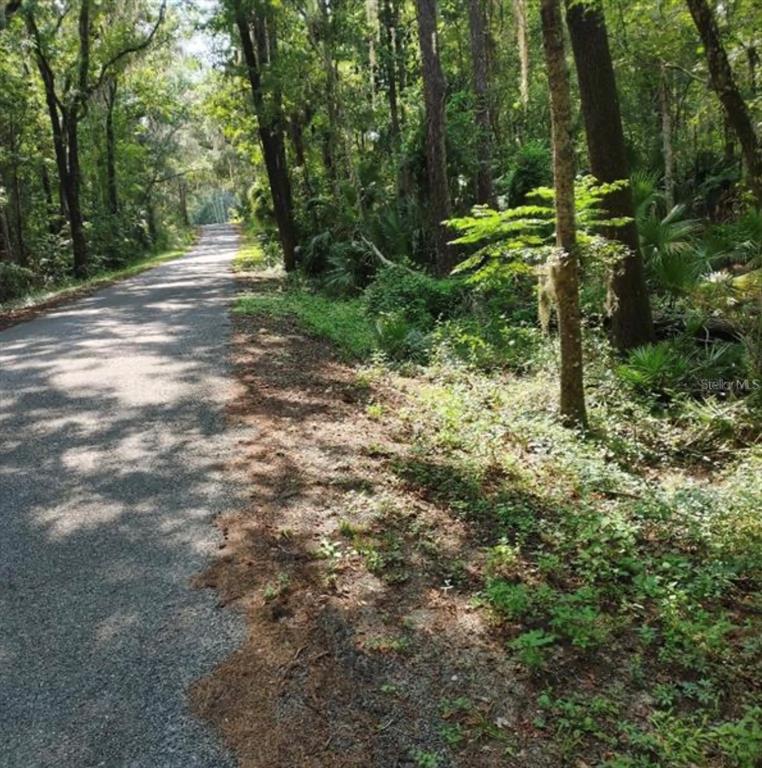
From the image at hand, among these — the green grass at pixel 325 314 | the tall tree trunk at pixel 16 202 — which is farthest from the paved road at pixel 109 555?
the tall tree trunk at pixel 16 202

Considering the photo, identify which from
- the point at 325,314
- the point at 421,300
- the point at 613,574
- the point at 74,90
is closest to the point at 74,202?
the point at 74,90

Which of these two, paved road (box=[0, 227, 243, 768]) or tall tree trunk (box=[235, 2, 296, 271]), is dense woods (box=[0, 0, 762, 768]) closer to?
tall tree trunk (box=[235, 2, 296, 271])

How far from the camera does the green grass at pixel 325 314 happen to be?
382 inches

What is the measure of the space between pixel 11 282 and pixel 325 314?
30.0ft

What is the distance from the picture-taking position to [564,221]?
553cm

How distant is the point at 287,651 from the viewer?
3.21 metres

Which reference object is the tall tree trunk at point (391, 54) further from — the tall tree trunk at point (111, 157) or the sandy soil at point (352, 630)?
the sandy soil at point (352, 630)

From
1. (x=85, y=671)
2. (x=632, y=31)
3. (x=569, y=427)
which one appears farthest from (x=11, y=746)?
(x=632, y=31)

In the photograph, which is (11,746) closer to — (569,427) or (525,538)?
(525,538)

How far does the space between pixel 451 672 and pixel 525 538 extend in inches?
57.2

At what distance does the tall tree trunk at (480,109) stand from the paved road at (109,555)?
26.0 ft

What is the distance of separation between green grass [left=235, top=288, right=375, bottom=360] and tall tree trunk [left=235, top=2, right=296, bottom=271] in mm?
3793

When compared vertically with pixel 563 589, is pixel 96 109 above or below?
above

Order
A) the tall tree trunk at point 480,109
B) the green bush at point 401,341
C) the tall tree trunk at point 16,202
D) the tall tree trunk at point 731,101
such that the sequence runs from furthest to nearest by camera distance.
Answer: the tall tree trunk at point 16,202 < the tall tree trunk at point 480,109 < the green bush at point 401,341 < the tall tree trunk at point 731,101
